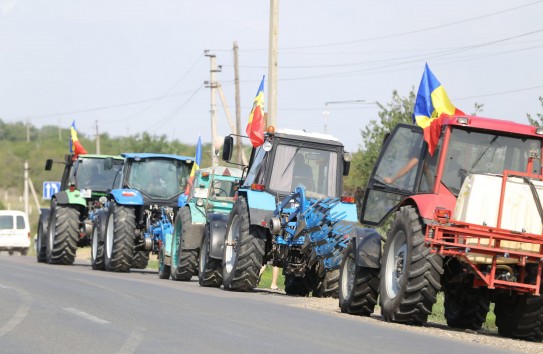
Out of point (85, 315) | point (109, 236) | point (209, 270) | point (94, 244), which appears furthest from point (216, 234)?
point (85, 315)

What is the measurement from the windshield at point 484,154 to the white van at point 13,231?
3529cm

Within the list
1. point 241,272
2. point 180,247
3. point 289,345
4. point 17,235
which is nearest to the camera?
point 289,345

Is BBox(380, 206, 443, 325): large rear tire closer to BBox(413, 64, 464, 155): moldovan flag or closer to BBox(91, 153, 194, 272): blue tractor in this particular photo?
BBox(413, 64, 464, 155): moldovan flag

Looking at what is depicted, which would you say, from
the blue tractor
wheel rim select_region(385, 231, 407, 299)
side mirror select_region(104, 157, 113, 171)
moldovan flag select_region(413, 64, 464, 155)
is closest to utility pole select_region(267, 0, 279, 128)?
the blue tractor

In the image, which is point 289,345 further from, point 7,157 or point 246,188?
point 7,157

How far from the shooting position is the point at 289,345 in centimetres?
1135

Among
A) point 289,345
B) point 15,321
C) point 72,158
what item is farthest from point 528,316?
point 72,158

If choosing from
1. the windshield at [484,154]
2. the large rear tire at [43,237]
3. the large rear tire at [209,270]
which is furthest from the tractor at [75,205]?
the windshield at [484,154]

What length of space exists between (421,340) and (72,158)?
2192cm

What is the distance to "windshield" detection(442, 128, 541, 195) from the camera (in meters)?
15.3

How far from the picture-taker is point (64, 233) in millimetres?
31719

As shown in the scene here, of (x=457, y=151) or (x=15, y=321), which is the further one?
(x=457, y=151)

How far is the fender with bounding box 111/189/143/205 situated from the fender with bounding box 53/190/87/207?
311cm

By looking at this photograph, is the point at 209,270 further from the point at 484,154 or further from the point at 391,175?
the point at 484,154
